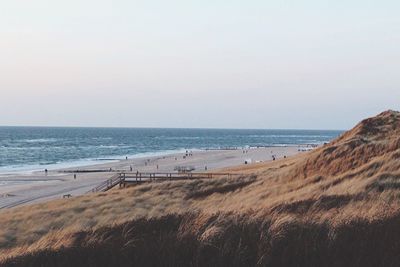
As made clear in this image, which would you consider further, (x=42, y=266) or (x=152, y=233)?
(x=152, y=233)

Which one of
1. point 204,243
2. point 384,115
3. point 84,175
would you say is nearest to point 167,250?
point 204,243

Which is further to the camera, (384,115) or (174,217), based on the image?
(384,115)

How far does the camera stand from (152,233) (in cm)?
838

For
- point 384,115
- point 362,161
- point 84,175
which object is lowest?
point 84,175

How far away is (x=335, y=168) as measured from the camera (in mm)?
32219

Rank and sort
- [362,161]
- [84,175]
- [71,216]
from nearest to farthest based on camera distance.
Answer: [71,216] → [362,161] → [84,175]

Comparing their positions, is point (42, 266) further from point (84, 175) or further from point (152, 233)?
point (84, 175)

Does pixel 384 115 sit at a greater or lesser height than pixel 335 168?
greater

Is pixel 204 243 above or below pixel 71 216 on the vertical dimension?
above

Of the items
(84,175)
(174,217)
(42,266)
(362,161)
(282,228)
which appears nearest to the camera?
(42,266)

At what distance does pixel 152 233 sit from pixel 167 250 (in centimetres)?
79

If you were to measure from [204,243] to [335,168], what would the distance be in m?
25.8

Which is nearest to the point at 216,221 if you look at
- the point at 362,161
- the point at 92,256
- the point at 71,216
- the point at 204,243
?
the point at 204,243

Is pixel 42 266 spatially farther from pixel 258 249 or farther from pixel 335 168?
pixel 335 168
